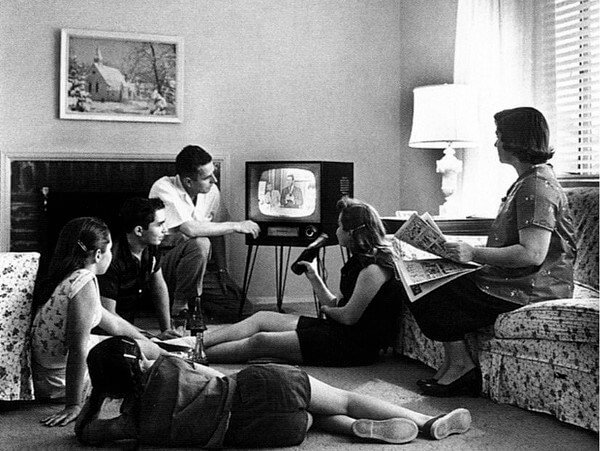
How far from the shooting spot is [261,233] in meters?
4.63

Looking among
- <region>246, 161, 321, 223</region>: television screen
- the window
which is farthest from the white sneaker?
<region>246, 161, 321, 223</region>: television screen

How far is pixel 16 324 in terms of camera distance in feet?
8.77

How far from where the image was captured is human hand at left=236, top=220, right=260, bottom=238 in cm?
445

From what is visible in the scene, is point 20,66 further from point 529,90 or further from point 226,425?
point 226,425

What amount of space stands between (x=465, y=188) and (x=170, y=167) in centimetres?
182

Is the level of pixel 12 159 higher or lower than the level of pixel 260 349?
higher

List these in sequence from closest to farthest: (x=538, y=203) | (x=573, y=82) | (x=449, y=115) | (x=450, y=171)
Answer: (x=538, y=203)
(x=573, y=82)
(x=449, y=115)
(x=450, y=171)

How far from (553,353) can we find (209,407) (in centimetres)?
116

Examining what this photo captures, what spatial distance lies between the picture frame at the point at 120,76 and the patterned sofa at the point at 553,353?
2.77 metres

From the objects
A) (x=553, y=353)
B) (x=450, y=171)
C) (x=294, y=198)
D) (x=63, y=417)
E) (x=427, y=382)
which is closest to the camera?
(x=63, y=417)

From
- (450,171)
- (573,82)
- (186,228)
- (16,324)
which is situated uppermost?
(573,82)

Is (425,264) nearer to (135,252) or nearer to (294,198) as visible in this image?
(135,252)

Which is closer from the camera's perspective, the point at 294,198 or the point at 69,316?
the point at 69,316

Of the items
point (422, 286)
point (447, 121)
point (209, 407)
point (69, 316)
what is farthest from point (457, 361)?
point (447, 121)
